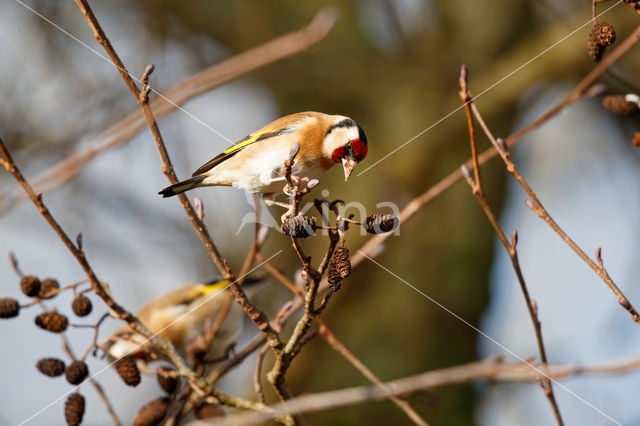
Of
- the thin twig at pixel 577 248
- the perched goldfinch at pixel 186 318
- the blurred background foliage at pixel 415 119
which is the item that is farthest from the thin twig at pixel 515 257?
the blurred background foliage at pixel 415 119

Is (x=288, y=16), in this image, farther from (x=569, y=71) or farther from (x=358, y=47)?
(x=569, y=71)

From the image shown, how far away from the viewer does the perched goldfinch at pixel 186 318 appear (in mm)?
1853

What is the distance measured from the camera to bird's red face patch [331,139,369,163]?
1021mm

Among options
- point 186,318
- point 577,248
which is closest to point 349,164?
point 577,248

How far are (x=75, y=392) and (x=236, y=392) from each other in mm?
2200

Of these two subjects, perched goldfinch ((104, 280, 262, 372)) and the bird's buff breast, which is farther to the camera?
perched goldfinch ((104, 280, 262, 372))

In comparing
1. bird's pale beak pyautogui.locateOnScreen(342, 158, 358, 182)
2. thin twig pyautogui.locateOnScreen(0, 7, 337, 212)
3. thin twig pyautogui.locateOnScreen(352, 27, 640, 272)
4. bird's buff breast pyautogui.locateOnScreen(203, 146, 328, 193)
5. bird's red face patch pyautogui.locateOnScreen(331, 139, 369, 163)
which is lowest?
thin twig pyautogui.locateOnScreen(352, 27, 640, 272)

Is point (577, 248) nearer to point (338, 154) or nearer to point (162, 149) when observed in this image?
point (338, 154)

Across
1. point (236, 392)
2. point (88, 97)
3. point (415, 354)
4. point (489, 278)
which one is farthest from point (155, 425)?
point (489, 278)

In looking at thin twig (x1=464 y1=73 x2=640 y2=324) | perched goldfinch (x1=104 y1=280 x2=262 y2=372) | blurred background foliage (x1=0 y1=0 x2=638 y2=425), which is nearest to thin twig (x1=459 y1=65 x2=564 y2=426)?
thin twig (x1=464 y1=73 x2=640 y2=324)

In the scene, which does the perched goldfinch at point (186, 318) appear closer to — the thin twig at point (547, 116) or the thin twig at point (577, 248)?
the thin twig at point (547, 116)

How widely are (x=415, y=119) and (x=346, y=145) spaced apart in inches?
97.0

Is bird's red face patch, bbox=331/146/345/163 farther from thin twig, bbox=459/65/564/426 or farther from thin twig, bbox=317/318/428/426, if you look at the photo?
thin twig, bbox=317/318/428/426

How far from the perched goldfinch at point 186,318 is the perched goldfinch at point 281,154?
77 cm
